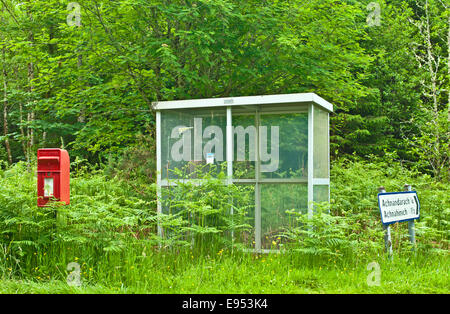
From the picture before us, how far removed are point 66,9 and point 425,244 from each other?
9.16 meters

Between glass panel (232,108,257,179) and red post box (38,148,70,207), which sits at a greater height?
glass panel (232,108,257,179)

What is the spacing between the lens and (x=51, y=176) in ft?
21.7

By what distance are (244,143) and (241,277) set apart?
338 centimetres

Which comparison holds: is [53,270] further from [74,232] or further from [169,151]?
[169,151]

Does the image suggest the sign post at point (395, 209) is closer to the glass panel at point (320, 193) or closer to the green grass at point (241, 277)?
the green grass at point (241, 277)

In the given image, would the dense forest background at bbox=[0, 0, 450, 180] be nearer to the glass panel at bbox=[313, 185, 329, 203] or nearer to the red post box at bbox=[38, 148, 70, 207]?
the glass panel at bbox=[313, 185, 329, 203]

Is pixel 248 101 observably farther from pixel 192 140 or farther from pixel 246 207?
pixel 246 207

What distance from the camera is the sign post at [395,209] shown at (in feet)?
22.3

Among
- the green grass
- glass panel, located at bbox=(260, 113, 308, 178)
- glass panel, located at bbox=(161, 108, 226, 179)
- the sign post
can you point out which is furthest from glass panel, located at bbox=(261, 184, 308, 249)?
the sign post

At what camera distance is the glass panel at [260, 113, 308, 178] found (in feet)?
28.0

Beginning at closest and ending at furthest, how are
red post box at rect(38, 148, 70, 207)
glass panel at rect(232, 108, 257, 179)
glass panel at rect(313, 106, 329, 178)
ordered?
red post box at rect(38, 148, 70, 207) → glass panel at rect(313, 106, 329, 178) → glass panel at rect(232, 108, 257, 179)

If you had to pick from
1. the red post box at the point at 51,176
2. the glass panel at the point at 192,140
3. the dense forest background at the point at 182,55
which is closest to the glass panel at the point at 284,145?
the glass panel at the point at 192,140

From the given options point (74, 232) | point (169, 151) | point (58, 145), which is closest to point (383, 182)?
point (169, 151)

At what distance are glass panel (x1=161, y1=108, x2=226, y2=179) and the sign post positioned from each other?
3.12 m
